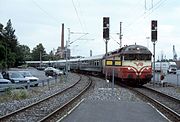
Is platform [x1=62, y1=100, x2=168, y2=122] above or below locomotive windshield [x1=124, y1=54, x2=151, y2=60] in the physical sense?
below

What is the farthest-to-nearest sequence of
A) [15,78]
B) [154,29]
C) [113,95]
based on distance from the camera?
1. [154,29]
2. [15,78]
3. [113,95]

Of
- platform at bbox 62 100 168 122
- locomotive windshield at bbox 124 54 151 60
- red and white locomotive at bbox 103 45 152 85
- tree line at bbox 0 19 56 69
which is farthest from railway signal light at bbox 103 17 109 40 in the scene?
tree line at bbox 0 19 56 69

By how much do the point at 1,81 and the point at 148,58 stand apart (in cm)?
1332

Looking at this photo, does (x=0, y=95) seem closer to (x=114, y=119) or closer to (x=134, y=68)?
(x=114, y=119)

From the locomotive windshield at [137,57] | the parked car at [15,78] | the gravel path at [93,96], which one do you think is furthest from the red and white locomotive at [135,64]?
the parked car at [15,78]

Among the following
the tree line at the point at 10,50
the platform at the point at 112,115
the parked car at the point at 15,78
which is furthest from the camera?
the tree line at the point at 10,50

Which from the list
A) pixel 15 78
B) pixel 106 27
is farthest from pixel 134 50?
pixel 15 78

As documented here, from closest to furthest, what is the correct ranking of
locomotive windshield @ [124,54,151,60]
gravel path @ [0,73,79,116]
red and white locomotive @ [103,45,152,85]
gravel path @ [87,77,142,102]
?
gravel path @ [0,73,79,116] < gravel path @ [87,77,142,102] < red and white locomotive @ [103,45,152,85] < locomotive windshield @ [124,54,151,60]

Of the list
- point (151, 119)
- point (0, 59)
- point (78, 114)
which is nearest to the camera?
point (151, 119)

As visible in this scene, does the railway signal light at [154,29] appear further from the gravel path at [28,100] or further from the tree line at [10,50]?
the tree line at [10,50]

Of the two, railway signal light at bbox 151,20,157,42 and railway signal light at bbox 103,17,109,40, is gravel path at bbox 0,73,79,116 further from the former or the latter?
railway signal light at bbox 151,20,157,42

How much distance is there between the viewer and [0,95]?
78.6ft

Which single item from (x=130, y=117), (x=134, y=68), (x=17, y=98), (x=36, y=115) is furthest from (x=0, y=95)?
(x=134, y=68)

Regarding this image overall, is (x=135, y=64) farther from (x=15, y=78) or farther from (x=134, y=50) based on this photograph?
(x=15, y=78)
